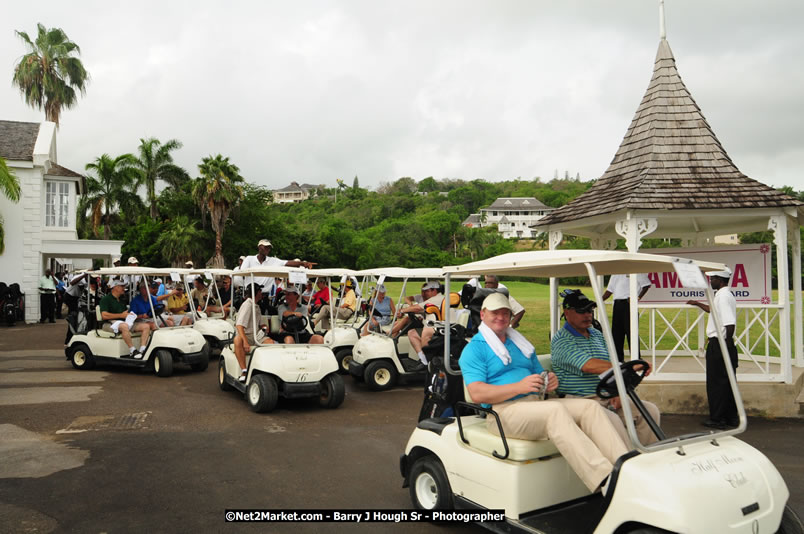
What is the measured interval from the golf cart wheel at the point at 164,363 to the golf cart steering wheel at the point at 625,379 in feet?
26.9

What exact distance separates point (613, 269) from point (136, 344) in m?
9.05

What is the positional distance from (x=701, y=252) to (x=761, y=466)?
20.0 feet

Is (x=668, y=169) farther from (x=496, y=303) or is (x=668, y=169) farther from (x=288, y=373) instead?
(x=288, y=373)

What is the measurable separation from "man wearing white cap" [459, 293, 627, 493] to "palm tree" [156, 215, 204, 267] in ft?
122

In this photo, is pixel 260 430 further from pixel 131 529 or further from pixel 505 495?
pixel 505 495

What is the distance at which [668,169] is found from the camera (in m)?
8.78

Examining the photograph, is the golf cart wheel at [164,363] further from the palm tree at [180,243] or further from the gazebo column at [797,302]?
the palm tree at [180,243]

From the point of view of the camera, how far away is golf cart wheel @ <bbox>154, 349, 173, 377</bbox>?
10.2 meters

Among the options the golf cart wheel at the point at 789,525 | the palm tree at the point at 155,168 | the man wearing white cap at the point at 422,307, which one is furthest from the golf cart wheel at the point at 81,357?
the palm tree at the point at 155,168

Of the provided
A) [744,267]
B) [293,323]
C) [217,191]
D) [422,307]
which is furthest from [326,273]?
[217,191]

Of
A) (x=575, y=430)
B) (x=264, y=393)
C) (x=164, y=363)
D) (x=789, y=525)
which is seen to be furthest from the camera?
(x=164, y=363)

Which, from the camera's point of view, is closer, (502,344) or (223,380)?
(502,344)

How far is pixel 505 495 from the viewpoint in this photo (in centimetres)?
362

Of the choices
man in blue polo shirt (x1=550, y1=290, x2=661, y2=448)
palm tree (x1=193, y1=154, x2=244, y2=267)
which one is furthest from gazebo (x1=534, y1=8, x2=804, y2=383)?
palm tree (x1=193, y1=154, x2=244, y2=267)
